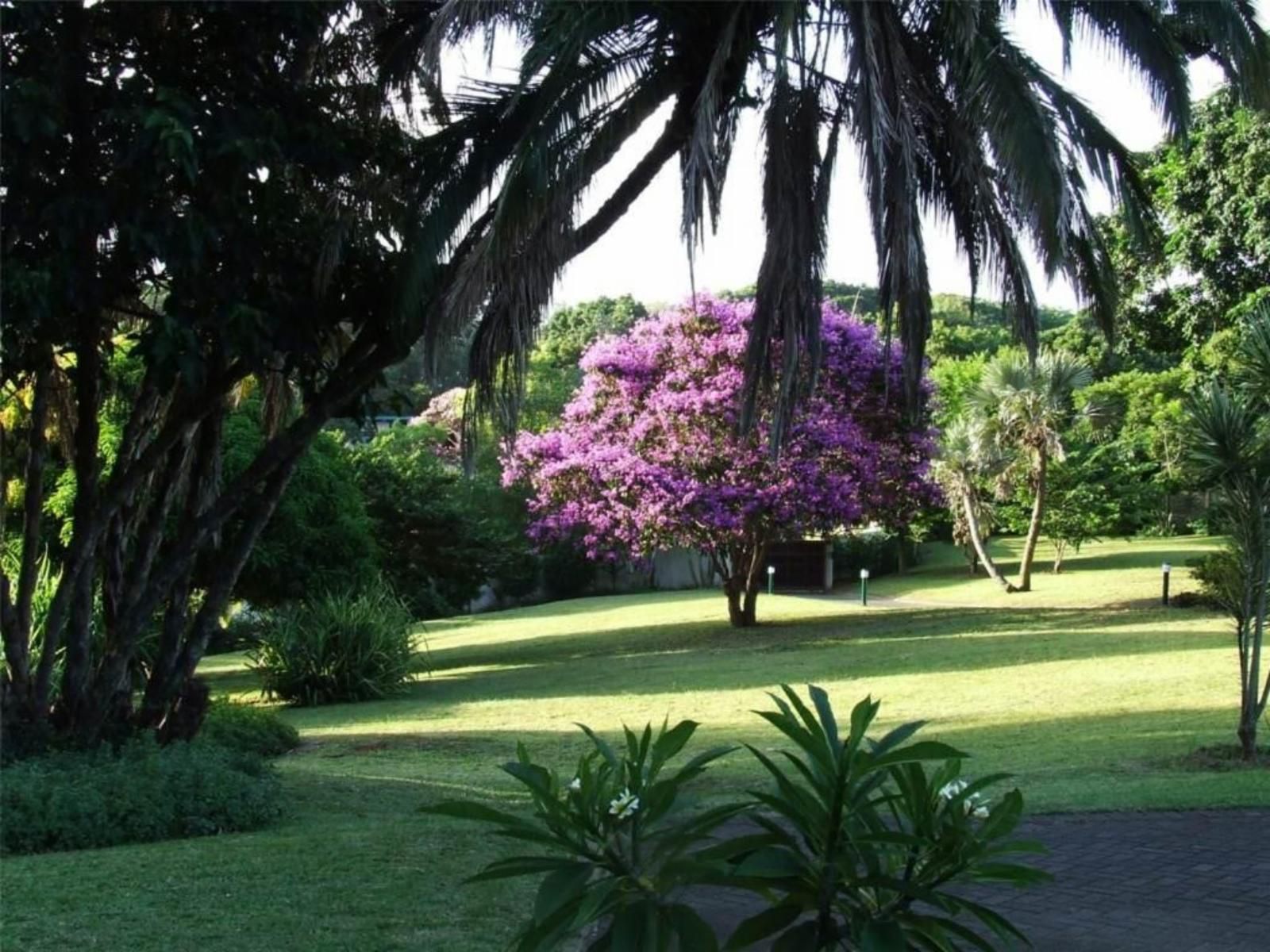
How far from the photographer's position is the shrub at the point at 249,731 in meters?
13.9

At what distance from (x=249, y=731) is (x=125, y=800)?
595 centimetres

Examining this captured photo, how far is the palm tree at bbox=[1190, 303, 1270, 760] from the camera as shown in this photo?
11047 mm

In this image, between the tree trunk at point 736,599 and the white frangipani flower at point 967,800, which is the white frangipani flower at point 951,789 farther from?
the tree trunk at point 736,599

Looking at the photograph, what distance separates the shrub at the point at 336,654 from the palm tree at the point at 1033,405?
1436cm

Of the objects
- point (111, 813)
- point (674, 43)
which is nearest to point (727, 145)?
point (674, 43)

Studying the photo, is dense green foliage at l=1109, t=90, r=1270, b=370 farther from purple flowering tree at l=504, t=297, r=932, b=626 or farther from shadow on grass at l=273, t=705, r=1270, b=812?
shadow on grass at l=273, t=705, r=1270, b=812

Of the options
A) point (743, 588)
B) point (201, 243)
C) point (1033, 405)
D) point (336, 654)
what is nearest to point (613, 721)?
point (336, 654)

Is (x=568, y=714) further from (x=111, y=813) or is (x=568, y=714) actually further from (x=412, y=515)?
(x=412, y=515)

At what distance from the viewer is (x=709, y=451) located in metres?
24.2

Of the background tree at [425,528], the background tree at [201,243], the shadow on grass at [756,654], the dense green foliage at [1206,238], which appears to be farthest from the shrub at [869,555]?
the background tree at [201,243]

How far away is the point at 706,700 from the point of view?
17.8 meters

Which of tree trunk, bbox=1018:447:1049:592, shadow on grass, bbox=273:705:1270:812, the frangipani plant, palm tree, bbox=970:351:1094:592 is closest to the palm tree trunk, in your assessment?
tree trunk, bbox=1018:447:1049:592

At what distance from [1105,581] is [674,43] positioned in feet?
78.0

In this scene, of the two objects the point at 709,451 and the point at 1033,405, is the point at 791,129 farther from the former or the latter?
the point at 1033,405
